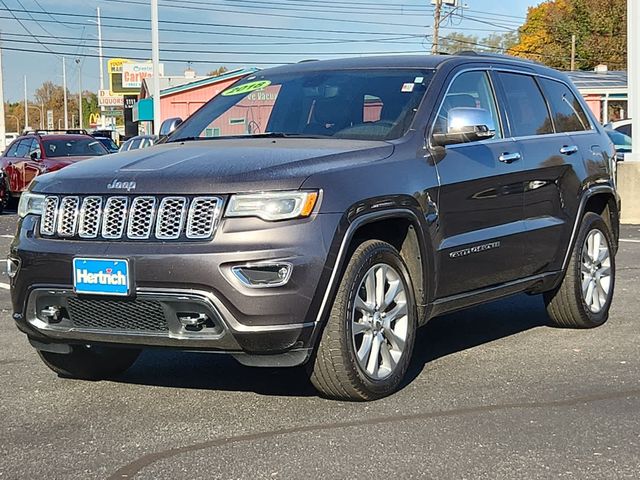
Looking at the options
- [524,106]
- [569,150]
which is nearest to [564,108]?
[569,150]

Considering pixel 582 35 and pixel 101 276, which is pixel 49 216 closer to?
pixel 101 276

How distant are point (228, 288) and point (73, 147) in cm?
1768

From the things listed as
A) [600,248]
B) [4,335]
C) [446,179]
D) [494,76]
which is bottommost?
[4,335]

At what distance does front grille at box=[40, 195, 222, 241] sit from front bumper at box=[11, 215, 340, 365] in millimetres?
54

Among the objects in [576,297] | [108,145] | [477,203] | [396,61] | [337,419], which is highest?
[396,61]

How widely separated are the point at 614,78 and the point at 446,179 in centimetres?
4716

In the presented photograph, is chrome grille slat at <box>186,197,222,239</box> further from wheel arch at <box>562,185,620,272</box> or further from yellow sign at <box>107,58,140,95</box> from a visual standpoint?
yellow sign at <box>107,58,140,95</box>

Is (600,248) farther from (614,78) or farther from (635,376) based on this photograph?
(614,78)

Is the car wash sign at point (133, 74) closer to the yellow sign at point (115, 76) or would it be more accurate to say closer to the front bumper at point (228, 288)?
the yellow sign at point (115, 76)

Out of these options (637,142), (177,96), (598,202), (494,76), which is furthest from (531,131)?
(177,96)

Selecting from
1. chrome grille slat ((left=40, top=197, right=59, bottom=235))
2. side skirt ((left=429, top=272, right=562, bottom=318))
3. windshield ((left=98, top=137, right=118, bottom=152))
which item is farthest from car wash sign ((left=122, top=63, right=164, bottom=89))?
chrome grille slat ((left=40, top=197, right=59, bottom=235))

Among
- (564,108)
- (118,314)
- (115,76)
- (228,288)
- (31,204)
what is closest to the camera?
(228,288)

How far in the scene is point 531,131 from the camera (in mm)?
6711

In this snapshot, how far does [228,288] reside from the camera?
181 inches
